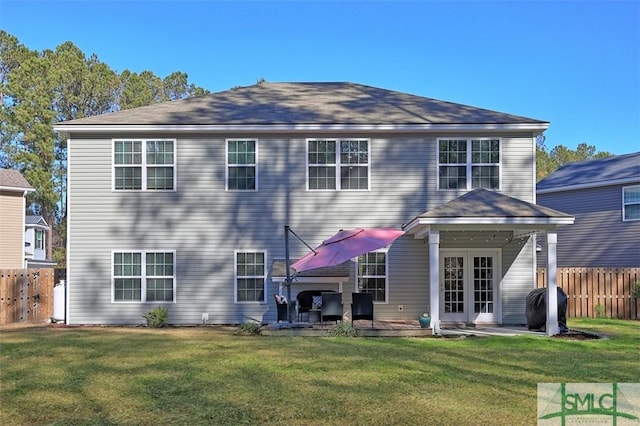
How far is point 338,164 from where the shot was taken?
16516mm

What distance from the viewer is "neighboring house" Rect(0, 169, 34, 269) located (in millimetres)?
28703

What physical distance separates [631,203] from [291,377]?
17.8 metres

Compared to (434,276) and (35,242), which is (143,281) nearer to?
(434,276)

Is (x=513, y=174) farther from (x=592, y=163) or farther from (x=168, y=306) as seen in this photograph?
(x=592, y=163)

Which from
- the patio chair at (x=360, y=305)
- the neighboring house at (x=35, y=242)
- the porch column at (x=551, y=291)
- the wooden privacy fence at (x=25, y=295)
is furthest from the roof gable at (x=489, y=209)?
the neighboring house at (x=35, y=242)

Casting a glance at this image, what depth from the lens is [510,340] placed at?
1256 centimetres

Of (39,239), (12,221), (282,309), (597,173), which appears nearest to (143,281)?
(282,309)

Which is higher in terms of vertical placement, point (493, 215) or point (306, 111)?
point (306, 111)

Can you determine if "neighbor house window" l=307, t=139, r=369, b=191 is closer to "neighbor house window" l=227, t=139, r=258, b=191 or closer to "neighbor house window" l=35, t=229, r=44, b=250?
"neighbor house window" l=227, t=139, r=258, b=191

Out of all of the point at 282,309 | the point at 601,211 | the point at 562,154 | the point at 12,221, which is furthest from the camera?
the point at 562,154

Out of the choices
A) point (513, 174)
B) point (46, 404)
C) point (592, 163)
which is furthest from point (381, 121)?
point (592, 163)

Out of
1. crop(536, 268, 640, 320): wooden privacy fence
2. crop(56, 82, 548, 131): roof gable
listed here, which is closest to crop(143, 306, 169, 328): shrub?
crop(56, 82, 548, 131): roof gable

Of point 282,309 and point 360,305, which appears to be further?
point 282,309

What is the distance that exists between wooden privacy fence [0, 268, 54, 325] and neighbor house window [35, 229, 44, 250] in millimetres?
22524
